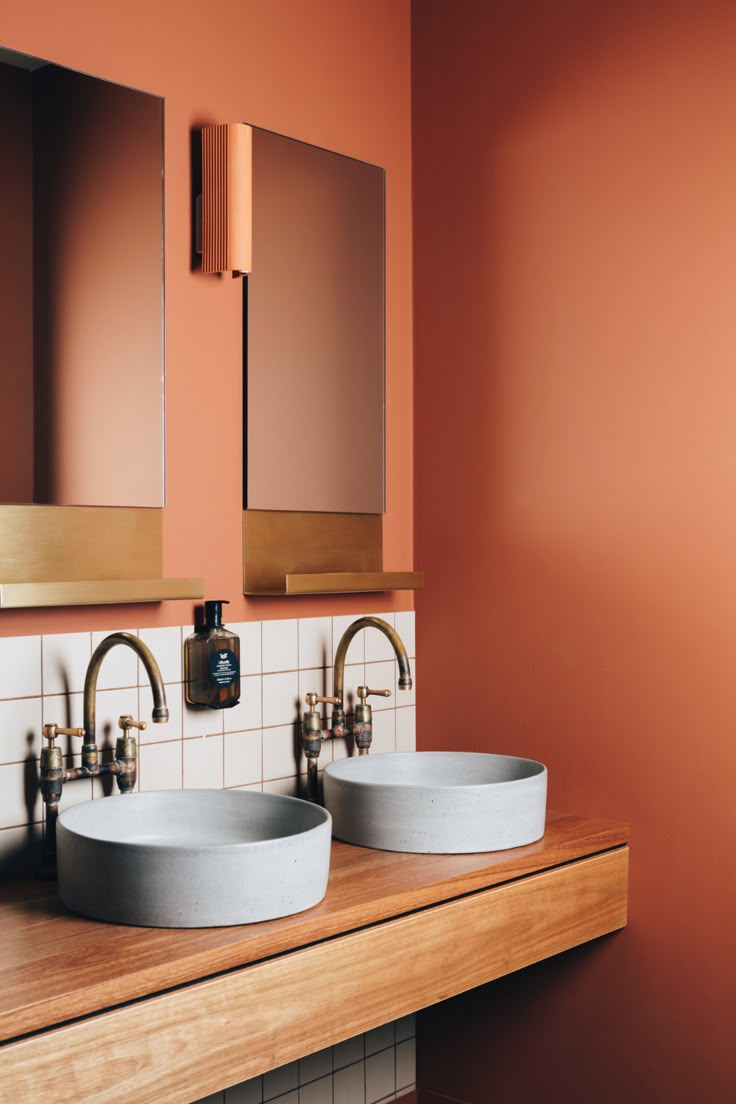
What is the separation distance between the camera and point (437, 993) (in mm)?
1816

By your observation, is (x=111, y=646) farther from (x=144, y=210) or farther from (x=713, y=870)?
(x=713, y=870)

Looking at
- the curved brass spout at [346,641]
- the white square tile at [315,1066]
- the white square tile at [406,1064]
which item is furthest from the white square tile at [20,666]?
the white square tile at [406,1064]

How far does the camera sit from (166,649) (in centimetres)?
210

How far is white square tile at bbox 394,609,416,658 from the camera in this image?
2621mm

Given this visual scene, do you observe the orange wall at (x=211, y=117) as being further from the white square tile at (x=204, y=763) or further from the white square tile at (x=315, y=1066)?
the white square tile at (x=315, y=1066)

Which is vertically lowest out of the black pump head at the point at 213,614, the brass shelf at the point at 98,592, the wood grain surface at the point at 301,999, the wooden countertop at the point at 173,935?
the wood grain surface at the point at 301,999

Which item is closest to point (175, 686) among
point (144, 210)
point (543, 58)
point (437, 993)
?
point (437, 993)

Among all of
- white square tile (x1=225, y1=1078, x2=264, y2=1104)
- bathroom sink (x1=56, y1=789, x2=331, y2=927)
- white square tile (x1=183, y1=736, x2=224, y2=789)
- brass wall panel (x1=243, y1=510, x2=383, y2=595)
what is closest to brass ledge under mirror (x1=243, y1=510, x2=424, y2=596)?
brass wall panel (x1=243, y1=510, x2=383, y2=595)

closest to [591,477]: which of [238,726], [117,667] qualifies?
[238,726]

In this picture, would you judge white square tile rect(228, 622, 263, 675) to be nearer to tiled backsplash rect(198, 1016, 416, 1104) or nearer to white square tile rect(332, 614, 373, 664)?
white square tile rect(332, 614, 373, 664)

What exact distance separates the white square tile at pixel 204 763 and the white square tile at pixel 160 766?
19mm

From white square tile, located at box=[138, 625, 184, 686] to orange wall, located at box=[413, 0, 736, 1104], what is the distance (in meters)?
0.72

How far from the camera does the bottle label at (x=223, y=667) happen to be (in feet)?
6.88

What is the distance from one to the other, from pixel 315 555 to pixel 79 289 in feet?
2.49
